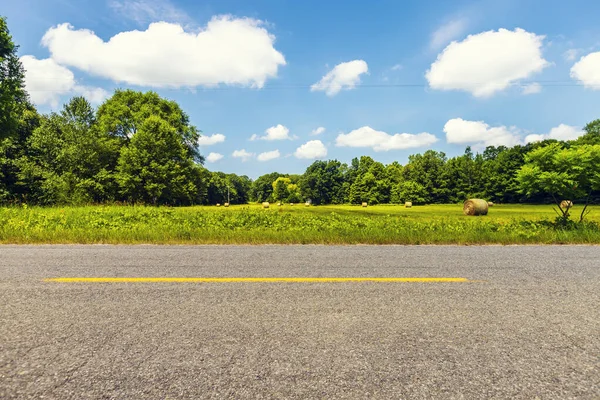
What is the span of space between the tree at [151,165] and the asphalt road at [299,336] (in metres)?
35.3

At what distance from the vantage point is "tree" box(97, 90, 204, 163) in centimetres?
4175

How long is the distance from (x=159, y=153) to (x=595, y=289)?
1626 inches

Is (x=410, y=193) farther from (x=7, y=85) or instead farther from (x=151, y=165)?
(x=7, y=85)

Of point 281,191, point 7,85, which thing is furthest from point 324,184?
point 7,85

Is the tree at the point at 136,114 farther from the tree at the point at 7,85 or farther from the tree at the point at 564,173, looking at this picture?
the tree at the point at 564,173

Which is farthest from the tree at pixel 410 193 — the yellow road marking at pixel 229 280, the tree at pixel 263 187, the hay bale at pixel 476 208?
the yellow road marking at pixel 229 280

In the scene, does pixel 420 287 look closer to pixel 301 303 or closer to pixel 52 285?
pixel 301 303

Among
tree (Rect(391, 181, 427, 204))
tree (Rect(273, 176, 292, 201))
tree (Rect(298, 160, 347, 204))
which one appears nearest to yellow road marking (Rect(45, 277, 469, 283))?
tree (Rect(391, 181, 427, 204))

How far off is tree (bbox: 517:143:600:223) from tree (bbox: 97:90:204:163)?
39905 mm

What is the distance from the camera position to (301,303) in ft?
12.0

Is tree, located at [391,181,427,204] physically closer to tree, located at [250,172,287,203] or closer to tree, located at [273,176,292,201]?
tree, located at [273,176,292,201]

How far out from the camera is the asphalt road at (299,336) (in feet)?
6.91

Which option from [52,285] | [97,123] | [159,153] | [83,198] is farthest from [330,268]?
[97,123]

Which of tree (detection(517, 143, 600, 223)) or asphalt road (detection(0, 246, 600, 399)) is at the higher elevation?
tree (detection(517, 143, 600, 223))
